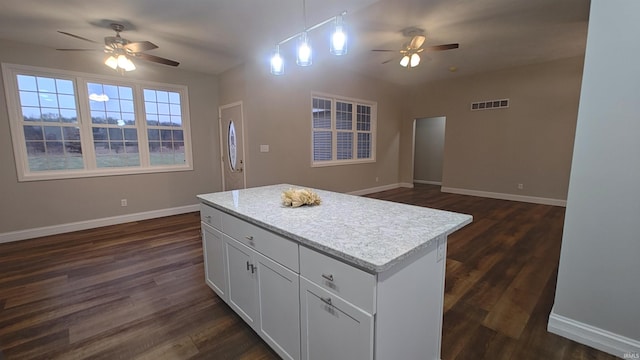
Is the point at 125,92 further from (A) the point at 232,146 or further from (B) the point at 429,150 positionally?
(B) the point at 429,150

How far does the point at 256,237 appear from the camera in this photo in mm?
1614

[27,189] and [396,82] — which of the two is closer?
[27,189]

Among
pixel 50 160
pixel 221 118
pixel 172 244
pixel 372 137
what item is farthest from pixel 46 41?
pixel 372 137

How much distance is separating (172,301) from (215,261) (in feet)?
1.83

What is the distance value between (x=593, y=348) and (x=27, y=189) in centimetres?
623

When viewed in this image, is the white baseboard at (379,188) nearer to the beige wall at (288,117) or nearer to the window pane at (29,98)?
the beige wall at (288,117)

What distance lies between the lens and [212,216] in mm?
2107

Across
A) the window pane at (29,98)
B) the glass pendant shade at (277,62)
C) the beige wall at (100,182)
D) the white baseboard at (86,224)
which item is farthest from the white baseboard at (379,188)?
the window pane at (29,98)

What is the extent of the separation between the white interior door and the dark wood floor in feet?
4.59

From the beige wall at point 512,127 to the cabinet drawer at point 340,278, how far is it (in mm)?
6277

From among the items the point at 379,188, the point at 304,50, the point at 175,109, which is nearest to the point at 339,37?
the point at 304,50

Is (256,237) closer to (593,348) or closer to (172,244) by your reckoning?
(593,348)

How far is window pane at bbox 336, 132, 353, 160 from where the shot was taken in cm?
614

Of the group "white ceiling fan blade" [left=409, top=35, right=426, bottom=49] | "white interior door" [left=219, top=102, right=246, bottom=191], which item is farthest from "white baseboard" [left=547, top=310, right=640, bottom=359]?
"white interior door" [left=219, top=102, right=246, bottom=191]
